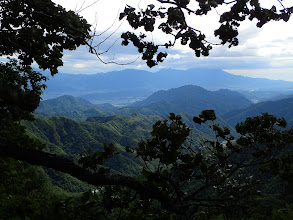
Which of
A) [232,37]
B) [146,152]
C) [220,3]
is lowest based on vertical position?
[146,152]

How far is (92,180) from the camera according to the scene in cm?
317

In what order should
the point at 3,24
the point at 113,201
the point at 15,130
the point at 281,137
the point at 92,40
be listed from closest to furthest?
the point at 113,201
the point at 281,137
the point at 92,40
the point at 3,24
the point at 15,130

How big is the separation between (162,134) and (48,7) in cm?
460

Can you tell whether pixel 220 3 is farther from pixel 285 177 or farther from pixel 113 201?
pixel 113 201

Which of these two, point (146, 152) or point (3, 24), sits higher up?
point (3, 24)

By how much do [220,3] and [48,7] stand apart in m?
4.19

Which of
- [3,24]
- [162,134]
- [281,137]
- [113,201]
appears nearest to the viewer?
[162,134]

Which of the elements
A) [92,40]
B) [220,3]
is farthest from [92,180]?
[220,3]

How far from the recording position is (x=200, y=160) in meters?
3.39

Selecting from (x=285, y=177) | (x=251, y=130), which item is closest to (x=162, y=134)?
(x=251, y=130)

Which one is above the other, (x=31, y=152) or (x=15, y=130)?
(x=31, y=152)

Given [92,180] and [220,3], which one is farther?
[220,3]

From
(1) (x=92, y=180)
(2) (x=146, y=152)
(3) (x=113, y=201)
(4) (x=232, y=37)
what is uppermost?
(4) (x=232, y=37)

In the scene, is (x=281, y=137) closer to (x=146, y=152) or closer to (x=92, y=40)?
(x=146, y=152)
